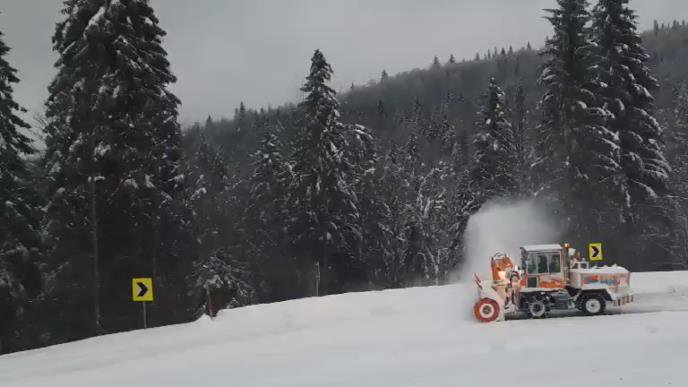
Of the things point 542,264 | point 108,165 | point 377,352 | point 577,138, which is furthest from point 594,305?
point 108,165

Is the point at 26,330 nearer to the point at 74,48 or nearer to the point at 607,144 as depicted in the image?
the point at 74,48

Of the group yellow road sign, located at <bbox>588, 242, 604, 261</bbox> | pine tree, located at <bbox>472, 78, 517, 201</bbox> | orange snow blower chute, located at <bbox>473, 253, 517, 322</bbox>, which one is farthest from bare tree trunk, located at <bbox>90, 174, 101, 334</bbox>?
pine tree, located at <bbox>472, 78, 517, 201</bbox>

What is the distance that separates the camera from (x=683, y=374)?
11695mm

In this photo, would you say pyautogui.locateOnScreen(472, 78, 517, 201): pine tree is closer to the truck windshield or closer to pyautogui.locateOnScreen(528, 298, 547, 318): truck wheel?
the truck windshield

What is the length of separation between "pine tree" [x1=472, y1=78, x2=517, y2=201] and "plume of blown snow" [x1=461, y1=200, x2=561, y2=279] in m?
3.76

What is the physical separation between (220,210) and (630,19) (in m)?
30.5

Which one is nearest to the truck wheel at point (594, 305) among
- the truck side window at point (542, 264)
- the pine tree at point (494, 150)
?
the truck side window at point (542, 264)

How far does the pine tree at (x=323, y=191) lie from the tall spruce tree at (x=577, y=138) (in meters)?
13.7

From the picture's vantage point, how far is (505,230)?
36750mm

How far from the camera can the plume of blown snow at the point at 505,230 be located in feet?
115

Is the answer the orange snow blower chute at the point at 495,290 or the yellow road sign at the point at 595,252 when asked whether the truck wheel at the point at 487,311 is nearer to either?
the orange snow blower chute at the point at 495,290

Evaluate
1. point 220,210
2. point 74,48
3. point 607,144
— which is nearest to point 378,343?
point 74,48

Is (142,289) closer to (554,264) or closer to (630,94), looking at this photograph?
(554,264)

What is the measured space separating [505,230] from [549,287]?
17.5 meters
